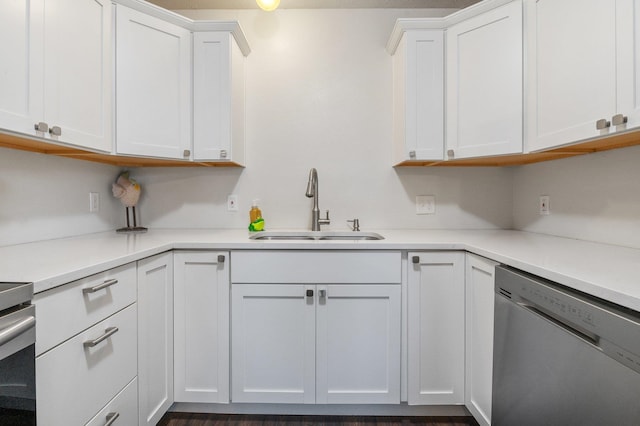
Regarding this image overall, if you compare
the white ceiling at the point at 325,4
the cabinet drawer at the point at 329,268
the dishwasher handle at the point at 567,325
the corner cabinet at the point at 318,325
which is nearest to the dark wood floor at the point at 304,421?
the corner cabinet at the point at 318,325

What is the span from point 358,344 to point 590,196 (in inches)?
50.9

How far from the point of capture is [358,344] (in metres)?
1.40

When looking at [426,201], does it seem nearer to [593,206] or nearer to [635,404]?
[593,206]

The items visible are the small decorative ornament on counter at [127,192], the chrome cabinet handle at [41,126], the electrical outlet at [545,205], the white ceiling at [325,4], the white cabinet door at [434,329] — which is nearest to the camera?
the chrome cabinet handle at [41,126]

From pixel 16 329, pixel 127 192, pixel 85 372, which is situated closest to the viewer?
pixel 16 329

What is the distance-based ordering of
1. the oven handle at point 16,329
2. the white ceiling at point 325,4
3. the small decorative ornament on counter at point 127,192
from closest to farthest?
the oven handle at point 16,329 < the small decorative ornament on counter at point 127,192 < the white ceiling at point 325,4

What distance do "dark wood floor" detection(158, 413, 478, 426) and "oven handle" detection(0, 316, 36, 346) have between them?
1031 mm

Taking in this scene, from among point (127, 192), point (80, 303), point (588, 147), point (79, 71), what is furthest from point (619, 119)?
point (127, 192)

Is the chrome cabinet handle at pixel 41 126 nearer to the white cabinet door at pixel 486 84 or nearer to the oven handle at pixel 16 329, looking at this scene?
the oven handle at pixel 16 329

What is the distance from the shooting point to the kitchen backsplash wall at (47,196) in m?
1.25

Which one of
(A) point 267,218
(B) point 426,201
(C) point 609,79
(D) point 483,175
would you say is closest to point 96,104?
(A) point 267,218

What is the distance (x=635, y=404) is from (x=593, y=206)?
1.04 metres

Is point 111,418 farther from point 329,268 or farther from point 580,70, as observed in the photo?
point 580,70

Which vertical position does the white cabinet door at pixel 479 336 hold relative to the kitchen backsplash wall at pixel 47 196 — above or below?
below
